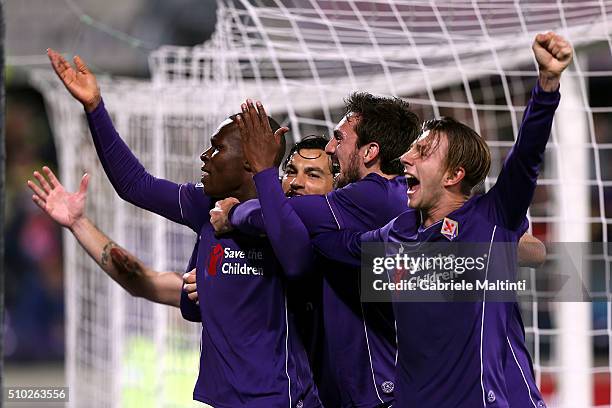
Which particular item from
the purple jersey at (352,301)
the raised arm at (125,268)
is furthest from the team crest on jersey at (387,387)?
the raised arm at (125,268)

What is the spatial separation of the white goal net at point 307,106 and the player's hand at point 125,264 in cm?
113

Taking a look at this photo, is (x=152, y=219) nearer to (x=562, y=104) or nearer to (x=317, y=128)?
(x=317, y=128)

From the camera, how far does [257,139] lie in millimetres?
Answer: 2895

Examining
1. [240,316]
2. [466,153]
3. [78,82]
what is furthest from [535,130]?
[78,82]

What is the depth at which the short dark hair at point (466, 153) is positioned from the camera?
105 inches

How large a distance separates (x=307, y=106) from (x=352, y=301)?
3035mm

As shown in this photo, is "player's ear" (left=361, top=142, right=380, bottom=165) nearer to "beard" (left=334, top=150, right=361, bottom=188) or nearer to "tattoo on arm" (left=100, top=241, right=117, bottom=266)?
"beard" (left=334, top=150, right=361, bottom=188)

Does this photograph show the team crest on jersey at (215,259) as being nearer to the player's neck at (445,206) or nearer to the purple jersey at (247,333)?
the purple jersey at (247,333)

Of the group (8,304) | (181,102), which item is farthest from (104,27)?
(8,304)

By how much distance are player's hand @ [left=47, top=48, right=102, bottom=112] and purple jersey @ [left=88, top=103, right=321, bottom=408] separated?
0.61 meters

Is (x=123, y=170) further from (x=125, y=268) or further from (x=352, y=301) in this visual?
(x=352, y=301)

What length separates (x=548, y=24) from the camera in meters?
4.76

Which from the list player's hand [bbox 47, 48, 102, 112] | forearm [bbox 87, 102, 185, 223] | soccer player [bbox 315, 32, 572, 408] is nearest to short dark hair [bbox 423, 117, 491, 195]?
soccer player [bbox 315, 32, 572, 408]

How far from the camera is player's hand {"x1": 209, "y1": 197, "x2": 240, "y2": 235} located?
3.06m
